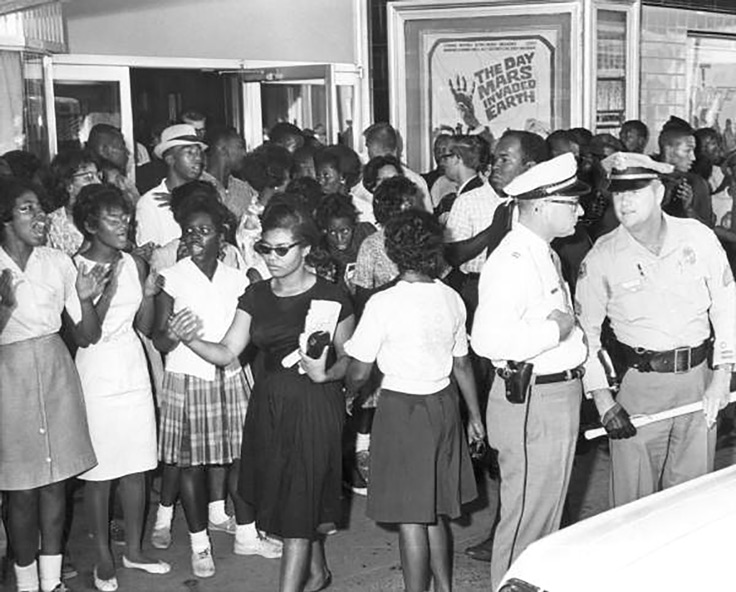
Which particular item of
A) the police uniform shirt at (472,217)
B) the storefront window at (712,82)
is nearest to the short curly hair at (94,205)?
the police uniform shirt at (472,217)

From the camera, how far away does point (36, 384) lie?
5195mm

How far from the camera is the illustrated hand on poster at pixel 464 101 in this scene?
11211mm

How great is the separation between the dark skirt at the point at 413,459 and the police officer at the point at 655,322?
2.10ft

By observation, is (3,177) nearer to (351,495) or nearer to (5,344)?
(5,344)

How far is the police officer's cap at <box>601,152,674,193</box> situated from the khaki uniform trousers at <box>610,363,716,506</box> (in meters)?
0.78

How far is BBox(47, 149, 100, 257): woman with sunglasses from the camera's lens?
21.4ft

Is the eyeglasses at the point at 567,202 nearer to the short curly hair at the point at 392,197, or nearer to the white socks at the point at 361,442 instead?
the short curly hair at the point at 392,197

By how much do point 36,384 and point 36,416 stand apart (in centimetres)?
13

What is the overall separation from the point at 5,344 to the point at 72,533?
1.54 metres

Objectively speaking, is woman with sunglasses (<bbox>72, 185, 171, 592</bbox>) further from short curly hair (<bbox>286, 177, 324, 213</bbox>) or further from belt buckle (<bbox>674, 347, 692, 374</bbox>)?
belt buckle (<bbox>674, 347, 692, 374</bbox>)

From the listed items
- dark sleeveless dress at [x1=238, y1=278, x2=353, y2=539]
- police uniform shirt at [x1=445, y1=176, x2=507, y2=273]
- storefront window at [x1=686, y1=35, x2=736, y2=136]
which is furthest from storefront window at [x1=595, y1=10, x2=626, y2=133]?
dark sleeveless dress at [x1=238, y1=278, x2=353, y2=539]

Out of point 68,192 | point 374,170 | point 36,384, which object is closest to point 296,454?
point 36,384

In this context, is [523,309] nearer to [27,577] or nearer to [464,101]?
[27,577]

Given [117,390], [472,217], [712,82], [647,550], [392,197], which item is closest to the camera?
[647,550]
